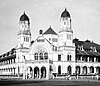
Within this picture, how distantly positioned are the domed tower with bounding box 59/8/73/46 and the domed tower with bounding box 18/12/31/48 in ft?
35.7

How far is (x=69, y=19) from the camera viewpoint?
8200cm

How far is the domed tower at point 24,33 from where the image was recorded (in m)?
84.9

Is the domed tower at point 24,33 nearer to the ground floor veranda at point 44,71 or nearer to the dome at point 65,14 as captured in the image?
the ground floor veranda at point 44,71

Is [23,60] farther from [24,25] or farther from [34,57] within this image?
[24,25]

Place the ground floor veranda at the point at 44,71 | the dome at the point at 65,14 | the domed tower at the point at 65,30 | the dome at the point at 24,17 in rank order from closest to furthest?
the ground floor veranda at the point at 44,71
the domed tower at the point at 65,30
the dome at the point at 65,14
the dome at the point at 24,17

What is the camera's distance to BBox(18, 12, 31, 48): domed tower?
84.9 m

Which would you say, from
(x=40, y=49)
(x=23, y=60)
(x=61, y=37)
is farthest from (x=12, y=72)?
(x=61, y=37)

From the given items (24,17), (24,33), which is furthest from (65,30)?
(24,17)

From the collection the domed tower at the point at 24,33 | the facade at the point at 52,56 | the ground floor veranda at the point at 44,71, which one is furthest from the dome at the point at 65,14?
the ground floor veranda at the point at 44,71

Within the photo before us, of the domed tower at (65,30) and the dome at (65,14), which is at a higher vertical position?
the dome at (65,14)

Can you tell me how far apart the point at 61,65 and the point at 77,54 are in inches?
282

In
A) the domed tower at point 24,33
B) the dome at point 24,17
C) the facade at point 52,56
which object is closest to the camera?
the facade at point 52,56

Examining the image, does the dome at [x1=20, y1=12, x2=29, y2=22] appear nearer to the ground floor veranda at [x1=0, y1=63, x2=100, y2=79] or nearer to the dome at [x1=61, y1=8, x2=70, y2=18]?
the dome at [x1=61, y1=8, x2=70, y2=18]

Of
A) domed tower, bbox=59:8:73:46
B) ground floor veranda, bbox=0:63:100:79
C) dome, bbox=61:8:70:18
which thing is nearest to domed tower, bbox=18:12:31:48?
ground floor veranda, bbox=0:63:100:79
